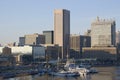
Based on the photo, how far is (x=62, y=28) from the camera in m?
175

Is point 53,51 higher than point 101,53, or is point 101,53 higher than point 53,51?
point 53,51

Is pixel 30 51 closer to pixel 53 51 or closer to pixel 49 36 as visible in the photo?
pixel 53 51

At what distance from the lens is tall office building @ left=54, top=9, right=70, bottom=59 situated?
174 metres

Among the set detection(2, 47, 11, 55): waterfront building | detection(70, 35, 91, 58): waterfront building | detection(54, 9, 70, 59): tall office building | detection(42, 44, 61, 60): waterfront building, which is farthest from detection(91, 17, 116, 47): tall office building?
detection(2, 47, 11, 55): waterfront building

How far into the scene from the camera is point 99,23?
656 ft

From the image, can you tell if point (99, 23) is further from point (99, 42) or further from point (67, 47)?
point (67, 47)

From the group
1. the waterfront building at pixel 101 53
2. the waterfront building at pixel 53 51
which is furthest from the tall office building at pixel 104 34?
the waterfront building at pixel 53 51

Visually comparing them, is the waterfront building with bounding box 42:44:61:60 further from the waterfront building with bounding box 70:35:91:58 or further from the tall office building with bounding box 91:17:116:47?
the tall office building with bounding box 91:17:116:47

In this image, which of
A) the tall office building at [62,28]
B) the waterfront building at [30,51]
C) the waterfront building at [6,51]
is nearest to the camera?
the waterfront building at [6,51]

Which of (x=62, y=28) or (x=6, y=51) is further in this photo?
(x=62, y=28)

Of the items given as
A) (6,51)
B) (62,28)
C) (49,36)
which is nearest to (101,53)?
(62,28)

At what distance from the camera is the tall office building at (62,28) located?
174 meters

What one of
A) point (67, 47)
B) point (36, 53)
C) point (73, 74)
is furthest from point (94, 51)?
point (73, 74)

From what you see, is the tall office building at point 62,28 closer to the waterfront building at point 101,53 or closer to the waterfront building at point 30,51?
the waterfront building at point 101,53
